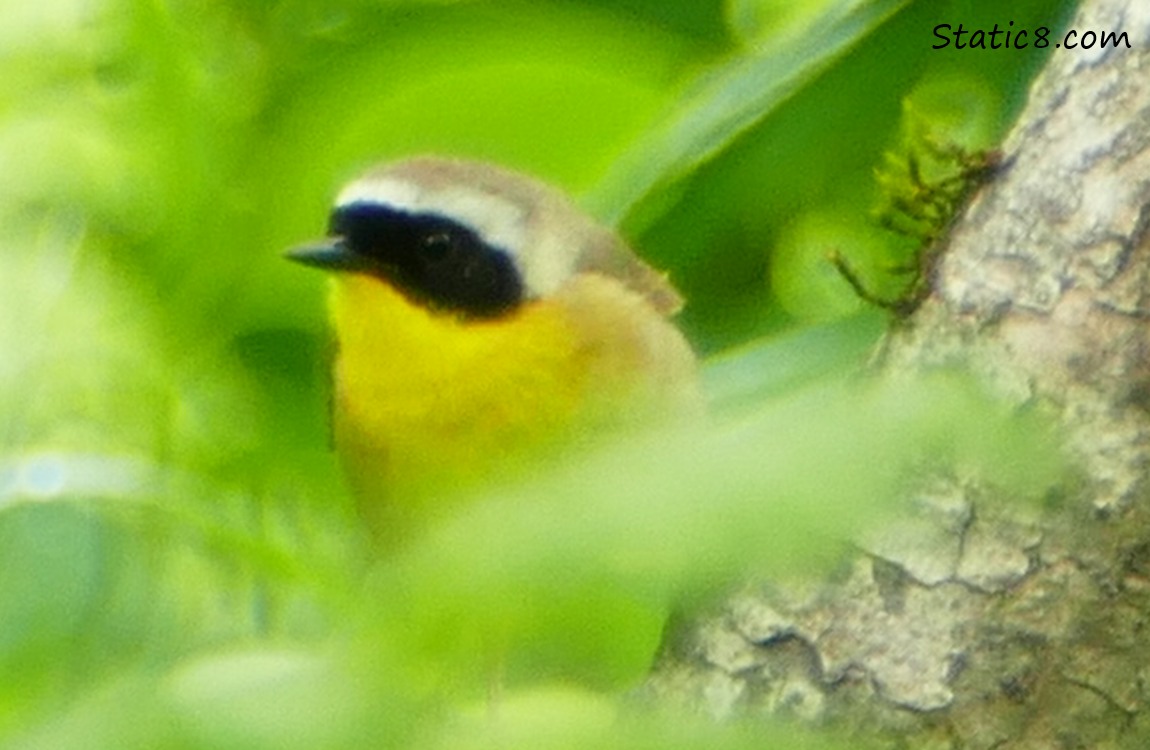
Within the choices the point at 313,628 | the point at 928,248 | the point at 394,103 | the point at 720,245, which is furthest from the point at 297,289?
the point at 313,628

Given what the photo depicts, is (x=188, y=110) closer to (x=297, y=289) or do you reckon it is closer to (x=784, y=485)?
(x=297, y=289)

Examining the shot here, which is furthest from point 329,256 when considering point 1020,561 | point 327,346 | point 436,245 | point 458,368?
point 1020,561

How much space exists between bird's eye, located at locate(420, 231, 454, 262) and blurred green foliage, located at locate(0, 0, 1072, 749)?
47cm

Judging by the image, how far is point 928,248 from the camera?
46.9 inches

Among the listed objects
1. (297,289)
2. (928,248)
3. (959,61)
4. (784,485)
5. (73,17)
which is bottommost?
(784,485)

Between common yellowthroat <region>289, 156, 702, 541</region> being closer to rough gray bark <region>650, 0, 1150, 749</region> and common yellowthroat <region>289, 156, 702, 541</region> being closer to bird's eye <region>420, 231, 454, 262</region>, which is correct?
bird's eye <region>420, 231, 454, 262</region>

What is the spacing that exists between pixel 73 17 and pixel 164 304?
44cm

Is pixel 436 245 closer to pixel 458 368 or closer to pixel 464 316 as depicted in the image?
pixel 464 316

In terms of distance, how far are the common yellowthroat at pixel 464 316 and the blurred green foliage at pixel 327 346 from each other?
0.20 meters

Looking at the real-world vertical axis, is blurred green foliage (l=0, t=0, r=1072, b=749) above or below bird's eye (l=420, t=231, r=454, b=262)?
below

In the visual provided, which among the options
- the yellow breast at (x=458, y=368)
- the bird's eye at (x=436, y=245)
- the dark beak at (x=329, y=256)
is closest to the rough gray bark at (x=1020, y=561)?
the dark beak at (x=329, y=256)

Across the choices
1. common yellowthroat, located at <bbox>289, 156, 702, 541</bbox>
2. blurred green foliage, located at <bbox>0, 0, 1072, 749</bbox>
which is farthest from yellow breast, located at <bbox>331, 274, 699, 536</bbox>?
blurred green foliage, located at <bbox>0, 0, 1072, 749</bbox>

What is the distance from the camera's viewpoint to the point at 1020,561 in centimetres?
60

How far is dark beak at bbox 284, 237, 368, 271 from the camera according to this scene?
129cm
